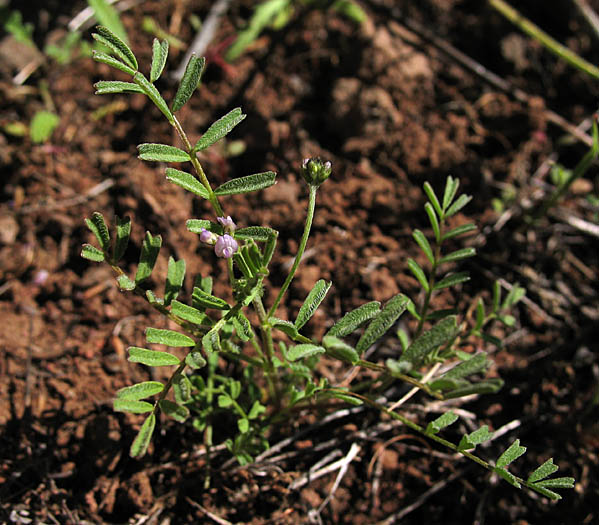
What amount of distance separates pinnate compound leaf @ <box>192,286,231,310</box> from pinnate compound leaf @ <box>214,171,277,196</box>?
11.8 inches

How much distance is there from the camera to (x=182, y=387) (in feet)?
5.25

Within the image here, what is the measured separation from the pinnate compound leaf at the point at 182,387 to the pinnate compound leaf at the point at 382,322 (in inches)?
20.0

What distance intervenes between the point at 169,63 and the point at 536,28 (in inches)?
89.1

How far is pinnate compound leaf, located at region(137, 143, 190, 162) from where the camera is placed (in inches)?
60.8

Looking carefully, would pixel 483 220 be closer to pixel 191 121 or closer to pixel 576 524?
pixel 576 524

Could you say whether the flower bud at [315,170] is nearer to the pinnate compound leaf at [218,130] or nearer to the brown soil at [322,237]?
the pinnate compound leaf at [218,130]

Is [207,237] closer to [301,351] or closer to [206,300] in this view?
[206,300]

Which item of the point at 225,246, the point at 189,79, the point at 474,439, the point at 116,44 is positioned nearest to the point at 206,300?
the point at 225,246

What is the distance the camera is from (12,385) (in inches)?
90.3

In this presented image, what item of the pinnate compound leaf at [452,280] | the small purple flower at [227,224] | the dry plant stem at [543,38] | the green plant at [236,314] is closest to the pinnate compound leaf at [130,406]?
the green plant at [236,314]

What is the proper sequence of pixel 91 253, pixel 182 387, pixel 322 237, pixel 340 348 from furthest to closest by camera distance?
pixel 322 237, pixel 91 253, pixel 182 387, pixel 340 348

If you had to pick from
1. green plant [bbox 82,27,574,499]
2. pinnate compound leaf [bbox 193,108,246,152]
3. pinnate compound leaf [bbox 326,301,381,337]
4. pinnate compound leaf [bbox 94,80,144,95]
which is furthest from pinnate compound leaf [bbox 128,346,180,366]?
pinnate compound leaf [bbox 94,80,144,95]

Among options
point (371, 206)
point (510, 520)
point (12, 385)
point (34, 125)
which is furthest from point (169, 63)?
point (510, 520)

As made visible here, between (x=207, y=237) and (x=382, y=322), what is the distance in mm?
573
